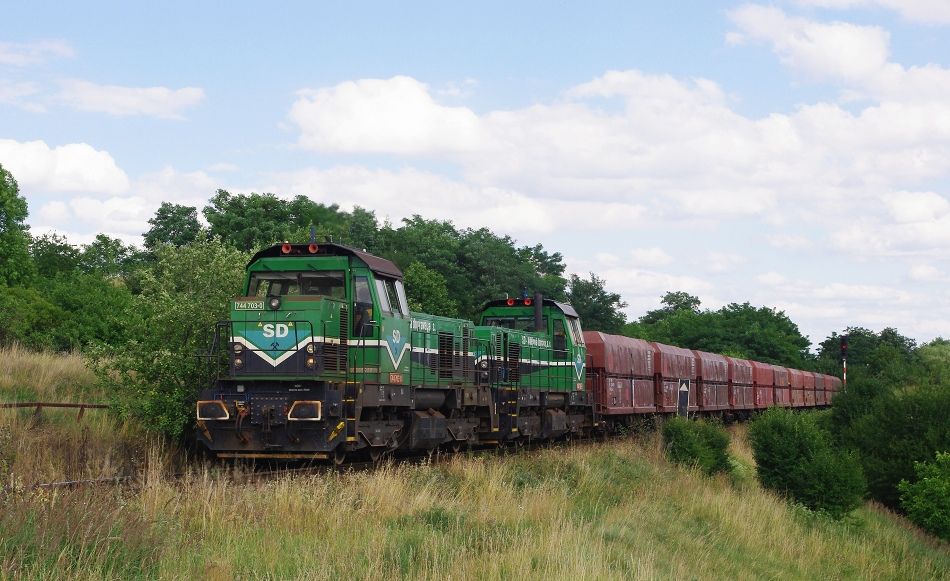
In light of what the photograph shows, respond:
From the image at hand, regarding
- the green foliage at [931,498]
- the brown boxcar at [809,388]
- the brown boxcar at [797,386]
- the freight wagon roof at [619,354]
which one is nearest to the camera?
the freight wagon roof at [619,354]

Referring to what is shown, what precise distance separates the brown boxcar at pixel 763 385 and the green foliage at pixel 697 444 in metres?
19.1

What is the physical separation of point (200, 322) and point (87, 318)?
19004 millimetres

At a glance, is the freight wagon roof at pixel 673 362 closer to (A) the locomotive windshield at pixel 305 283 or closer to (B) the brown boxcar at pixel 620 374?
(B) the brown boxcar at pixel 620 374

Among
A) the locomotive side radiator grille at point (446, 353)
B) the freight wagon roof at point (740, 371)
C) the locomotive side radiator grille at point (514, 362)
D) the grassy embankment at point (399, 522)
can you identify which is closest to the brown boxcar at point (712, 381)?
the freight wagon roof at point (740, 371)

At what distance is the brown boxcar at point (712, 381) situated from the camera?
36.2 metres

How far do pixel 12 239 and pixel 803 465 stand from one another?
4034cm

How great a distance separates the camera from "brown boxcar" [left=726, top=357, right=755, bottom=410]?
134ft

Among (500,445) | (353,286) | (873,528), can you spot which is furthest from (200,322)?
(873,528)

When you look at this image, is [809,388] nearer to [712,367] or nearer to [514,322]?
[712,367]

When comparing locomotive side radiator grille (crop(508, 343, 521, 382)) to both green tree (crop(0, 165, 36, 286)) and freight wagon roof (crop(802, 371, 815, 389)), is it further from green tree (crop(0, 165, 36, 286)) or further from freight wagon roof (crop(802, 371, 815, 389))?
freight wagon roof (crop(802, 371, 815, 389))

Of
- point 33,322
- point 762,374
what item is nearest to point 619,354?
point 762,374

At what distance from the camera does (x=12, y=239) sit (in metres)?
49.8

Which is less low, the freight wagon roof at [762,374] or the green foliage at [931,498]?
the freight wagon roof at [762,374]

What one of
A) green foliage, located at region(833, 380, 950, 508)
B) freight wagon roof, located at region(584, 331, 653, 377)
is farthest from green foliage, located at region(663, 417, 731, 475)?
green foliage, located at region(833, 380, 950, 508)
